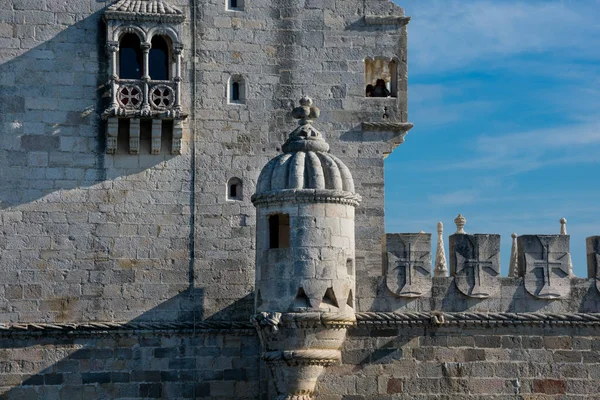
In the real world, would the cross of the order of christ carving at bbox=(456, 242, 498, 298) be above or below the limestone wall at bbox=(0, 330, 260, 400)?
above

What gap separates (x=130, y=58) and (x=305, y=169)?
14.3 feet

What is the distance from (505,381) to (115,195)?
788 centimetres

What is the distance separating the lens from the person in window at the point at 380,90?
2588cm

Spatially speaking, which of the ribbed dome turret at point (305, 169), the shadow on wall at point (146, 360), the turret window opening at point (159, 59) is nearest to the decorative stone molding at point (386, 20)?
the ribbed dome turret at point (305, 169)

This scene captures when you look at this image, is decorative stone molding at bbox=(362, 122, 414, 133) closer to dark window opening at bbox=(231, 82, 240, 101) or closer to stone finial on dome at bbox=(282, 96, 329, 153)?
stone finial on dome at bbox=(282, 96, 329, 153)

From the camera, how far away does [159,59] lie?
82.4 feet

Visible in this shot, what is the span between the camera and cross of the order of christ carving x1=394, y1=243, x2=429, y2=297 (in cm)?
2381

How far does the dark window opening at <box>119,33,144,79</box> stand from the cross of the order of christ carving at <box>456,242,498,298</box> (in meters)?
6.89

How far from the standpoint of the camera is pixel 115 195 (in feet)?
81.0

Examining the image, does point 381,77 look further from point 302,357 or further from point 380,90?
point 302,357

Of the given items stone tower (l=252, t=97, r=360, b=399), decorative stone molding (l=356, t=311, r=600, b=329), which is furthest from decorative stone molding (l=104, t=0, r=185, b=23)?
decorative stone molding (l=356, t=311, r=600, b=329)

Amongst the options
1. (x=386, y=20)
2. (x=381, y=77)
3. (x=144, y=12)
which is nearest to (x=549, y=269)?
(x=381, y=77)

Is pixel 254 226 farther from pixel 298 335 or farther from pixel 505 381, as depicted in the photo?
pixel 505 381

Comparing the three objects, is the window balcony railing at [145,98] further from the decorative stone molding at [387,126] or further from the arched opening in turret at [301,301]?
the arched opening in turret at [301,301]
